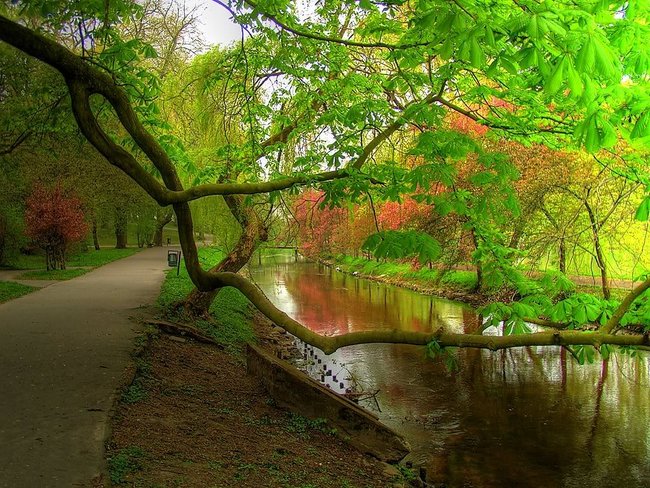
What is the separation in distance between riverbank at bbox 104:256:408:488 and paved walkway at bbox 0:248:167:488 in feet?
0.94

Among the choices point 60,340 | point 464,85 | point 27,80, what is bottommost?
point 60,340

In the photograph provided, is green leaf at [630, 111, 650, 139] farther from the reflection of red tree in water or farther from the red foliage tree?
the red foliage tree

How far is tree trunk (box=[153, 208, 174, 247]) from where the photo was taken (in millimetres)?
35247

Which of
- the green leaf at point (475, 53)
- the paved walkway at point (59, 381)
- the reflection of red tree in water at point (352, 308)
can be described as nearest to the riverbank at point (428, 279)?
the reflection of red tree in water at point (352, 308)

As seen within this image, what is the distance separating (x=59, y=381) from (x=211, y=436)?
2347 millimetres

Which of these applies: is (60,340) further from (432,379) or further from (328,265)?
(328,265)

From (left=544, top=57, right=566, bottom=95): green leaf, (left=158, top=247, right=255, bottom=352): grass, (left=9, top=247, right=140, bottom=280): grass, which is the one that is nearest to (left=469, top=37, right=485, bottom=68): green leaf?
(left=544, top=57, right=566, bottom=95): green leaf

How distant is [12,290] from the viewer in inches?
580

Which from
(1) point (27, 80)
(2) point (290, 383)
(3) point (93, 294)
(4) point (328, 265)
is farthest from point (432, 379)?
(4) point (328, 265)

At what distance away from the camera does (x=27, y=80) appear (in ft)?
39.1

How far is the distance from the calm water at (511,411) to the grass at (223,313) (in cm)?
224

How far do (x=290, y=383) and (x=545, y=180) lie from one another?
11255 mm

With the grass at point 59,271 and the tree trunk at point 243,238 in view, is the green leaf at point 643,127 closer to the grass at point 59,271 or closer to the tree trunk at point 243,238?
the tree trunk at point 243,238

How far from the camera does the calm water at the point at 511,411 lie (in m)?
7.87
